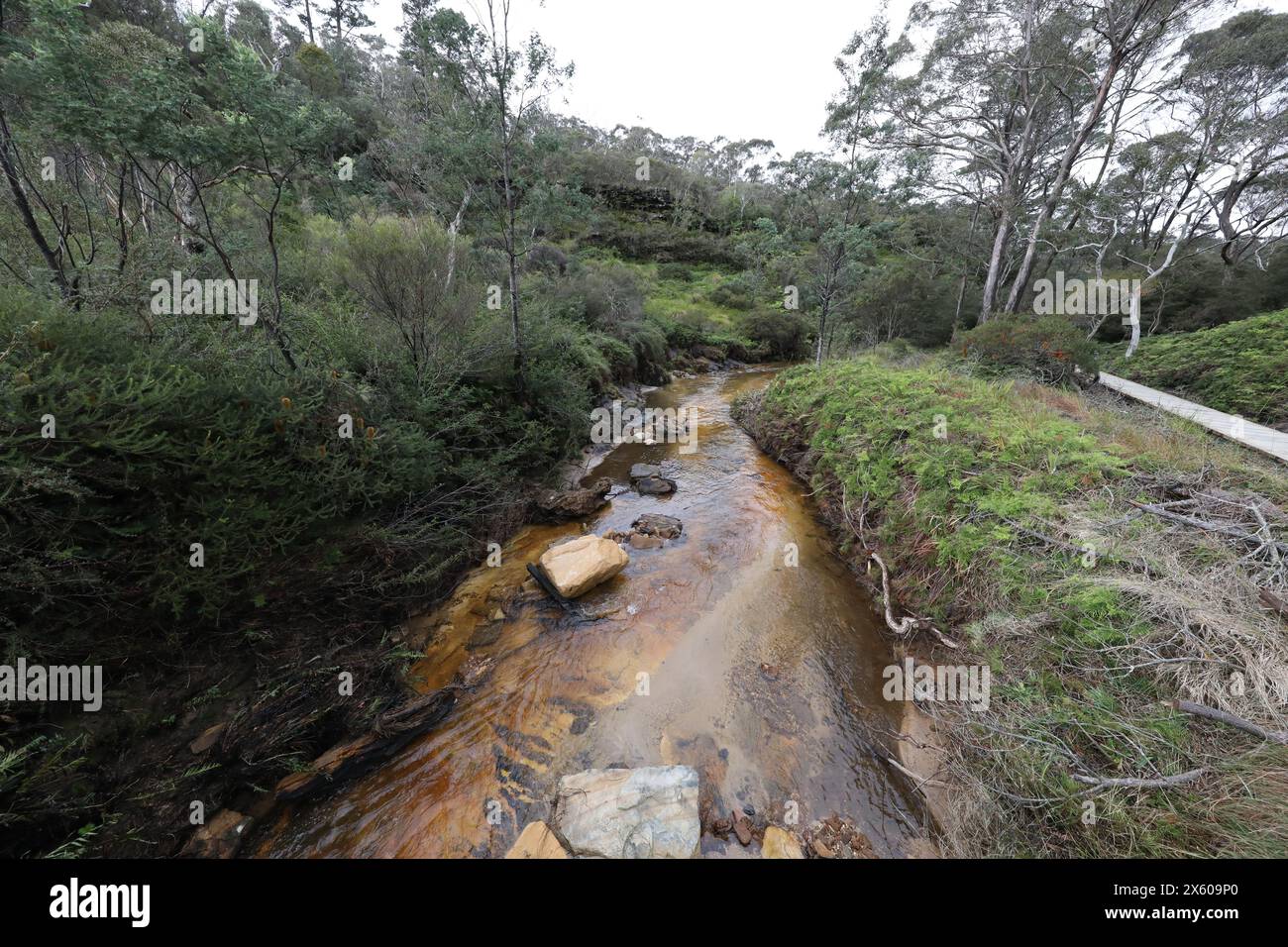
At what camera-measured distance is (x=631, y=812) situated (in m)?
2.79

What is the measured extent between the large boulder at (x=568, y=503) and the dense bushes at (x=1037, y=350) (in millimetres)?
9523

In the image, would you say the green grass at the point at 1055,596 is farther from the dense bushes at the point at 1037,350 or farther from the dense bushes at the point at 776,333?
the dense bushes at the point at 776,333

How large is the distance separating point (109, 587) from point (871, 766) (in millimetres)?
5300

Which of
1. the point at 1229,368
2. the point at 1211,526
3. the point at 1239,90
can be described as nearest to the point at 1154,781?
the point at 1211,526

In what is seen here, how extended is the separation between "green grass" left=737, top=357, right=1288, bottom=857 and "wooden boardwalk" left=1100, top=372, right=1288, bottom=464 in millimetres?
658

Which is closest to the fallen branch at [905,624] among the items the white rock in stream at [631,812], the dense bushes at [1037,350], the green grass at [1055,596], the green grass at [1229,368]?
the green grass at [1055,596]

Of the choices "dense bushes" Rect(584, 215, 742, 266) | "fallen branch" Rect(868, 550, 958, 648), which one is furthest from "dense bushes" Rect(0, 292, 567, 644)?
"dense bushes" Rect(584, 215, 742, 266)

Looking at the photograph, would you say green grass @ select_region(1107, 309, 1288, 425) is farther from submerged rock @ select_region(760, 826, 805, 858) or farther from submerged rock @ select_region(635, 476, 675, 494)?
submerged rock @ select_region(760, 826, 805, 858)

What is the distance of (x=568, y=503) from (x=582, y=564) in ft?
5.76

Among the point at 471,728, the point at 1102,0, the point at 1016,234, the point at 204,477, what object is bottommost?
the point at 471,728

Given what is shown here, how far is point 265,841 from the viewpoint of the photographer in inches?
107

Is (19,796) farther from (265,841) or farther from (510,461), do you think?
Result: (510,461)
